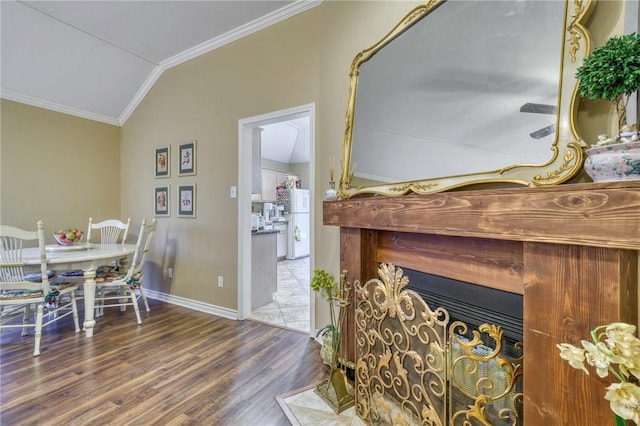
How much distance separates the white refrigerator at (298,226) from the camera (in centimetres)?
685

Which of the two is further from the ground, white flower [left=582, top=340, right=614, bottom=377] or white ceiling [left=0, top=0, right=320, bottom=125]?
white ceiling [left=0, top=0, right=320, bottom=125]

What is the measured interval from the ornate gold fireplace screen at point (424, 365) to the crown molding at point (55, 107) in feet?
14.5

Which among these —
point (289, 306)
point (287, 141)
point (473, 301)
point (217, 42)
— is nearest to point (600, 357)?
point (473, 301)

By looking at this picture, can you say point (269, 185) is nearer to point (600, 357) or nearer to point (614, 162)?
point (614, 162)

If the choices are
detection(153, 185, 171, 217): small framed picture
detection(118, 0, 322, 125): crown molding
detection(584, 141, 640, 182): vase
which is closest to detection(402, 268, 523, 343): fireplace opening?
detection(584, 141, 640, 182): vase

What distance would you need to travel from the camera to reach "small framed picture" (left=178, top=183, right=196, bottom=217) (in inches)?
131

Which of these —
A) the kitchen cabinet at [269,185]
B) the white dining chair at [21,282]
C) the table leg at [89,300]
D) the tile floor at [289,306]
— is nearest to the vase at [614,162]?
the tile floor at [289,306]

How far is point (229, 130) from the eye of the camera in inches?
121

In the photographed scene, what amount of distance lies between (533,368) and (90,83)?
491 cm

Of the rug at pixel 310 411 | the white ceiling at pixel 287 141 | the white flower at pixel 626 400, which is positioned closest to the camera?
the white flower at pixel 626 400

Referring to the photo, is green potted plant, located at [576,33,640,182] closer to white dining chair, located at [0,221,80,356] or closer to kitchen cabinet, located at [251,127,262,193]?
kitchen cabinet, located at [251,127,262,193]

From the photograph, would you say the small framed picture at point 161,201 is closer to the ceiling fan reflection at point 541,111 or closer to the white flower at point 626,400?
the ceiling fan reflection at point 541,111

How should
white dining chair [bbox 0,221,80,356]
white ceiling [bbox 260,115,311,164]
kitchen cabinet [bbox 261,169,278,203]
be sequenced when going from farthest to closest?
kitchen cabinet [bbox 261,169,278,203] → white ceiling [bbox 260,115,311,164] → white dining chair [bbox 0,221,80,356]

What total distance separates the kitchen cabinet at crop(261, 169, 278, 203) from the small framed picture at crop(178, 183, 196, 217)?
9.80ft
